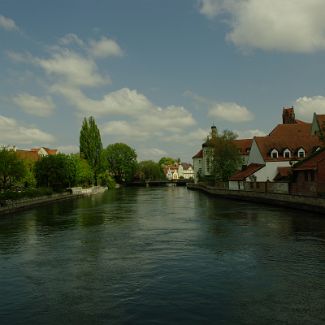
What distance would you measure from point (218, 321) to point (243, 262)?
7.11m

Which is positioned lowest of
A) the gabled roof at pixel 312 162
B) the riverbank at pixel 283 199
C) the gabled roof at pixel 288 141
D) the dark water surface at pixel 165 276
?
the dark water surface at pixel 165 276

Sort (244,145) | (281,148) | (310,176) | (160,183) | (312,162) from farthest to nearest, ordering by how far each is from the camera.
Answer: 1. (160,183)
2. (244,145)
3. (281,148)
4. (312,162)
5. (310,176)

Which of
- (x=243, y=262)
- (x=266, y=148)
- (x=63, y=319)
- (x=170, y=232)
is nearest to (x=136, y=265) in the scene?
(x=243, y=262)

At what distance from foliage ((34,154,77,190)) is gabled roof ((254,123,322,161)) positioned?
122ft

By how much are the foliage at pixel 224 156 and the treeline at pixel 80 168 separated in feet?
96.3

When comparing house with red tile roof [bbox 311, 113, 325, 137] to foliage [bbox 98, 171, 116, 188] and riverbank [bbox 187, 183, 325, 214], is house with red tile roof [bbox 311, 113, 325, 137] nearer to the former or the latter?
riverbank [bbox 187, 183, 325, 214]

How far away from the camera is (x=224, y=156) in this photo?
291ft

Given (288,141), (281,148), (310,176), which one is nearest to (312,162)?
(310,176)

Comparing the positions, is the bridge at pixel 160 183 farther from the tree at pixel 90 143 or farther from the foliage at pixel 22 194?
the foliage at pixel 22 194

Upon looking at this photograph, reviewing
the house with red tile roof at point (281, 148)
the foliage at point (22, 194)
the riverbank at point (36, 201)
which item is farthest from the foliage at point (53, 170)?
the house with red tile roof at point (281, 148)

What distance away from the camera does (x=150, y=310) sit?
40.2 ft

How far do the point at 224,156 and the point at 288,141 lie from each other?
62.4 feet

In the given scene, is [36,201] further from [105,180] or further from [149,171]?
[149,171]

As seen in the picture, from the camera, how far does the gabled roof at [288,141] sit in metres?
69.6
